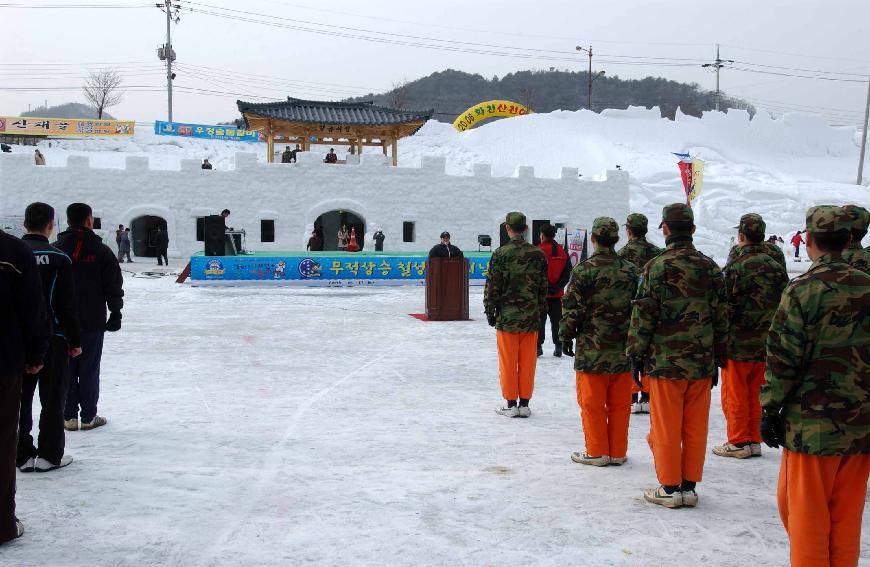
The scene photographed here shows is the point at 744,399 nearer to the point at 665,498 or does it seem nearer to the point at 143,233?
the point at 665,498

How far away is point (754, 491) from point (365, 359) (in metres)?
5.51

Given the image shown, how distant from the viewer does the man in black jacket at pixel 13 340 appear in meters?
3.68

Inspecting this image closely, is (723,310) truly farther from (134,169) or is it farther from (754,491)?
(134,169)

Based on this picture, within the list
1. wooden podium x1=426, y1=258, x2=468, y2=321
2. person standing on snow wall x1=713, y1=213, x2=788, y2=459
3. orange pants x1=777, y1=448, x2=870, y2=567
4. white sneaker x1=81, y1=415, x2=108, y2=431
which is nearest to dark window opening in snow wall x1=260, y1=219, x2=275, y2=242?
wooden podium x1=426, y1=258, x2=468, y2=321

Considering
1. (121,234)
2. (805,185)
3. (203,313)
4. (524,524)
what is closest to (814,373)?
(524,524)

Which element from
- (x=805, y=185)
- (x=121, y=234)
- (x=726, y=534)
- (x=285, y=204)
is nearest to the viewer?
(x=726, y=534)

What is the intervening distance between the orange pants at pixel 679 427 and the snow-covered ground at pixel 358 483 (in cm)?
23

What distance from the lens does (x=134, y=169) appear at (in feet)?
87.4

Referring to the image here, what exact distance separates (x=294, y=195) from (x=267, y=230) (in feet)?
5.34

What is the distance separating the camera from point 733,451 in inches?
212

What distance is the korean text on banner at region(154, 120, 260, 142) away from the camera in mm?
44875

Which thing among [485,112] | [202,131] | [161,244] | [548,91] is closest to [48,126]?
[202,131]

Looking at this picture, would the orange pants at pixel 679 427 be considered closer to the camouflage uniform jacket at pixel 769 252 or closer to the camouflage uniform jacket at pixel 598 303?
the camouflage uniform jacket at pixel 598 303

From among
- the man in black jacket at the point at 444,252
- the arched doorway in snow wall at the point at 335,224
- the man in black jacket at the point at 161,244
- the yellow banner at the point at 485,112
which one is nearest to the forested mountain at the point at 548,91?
the yellow banner at the point at 485,112
